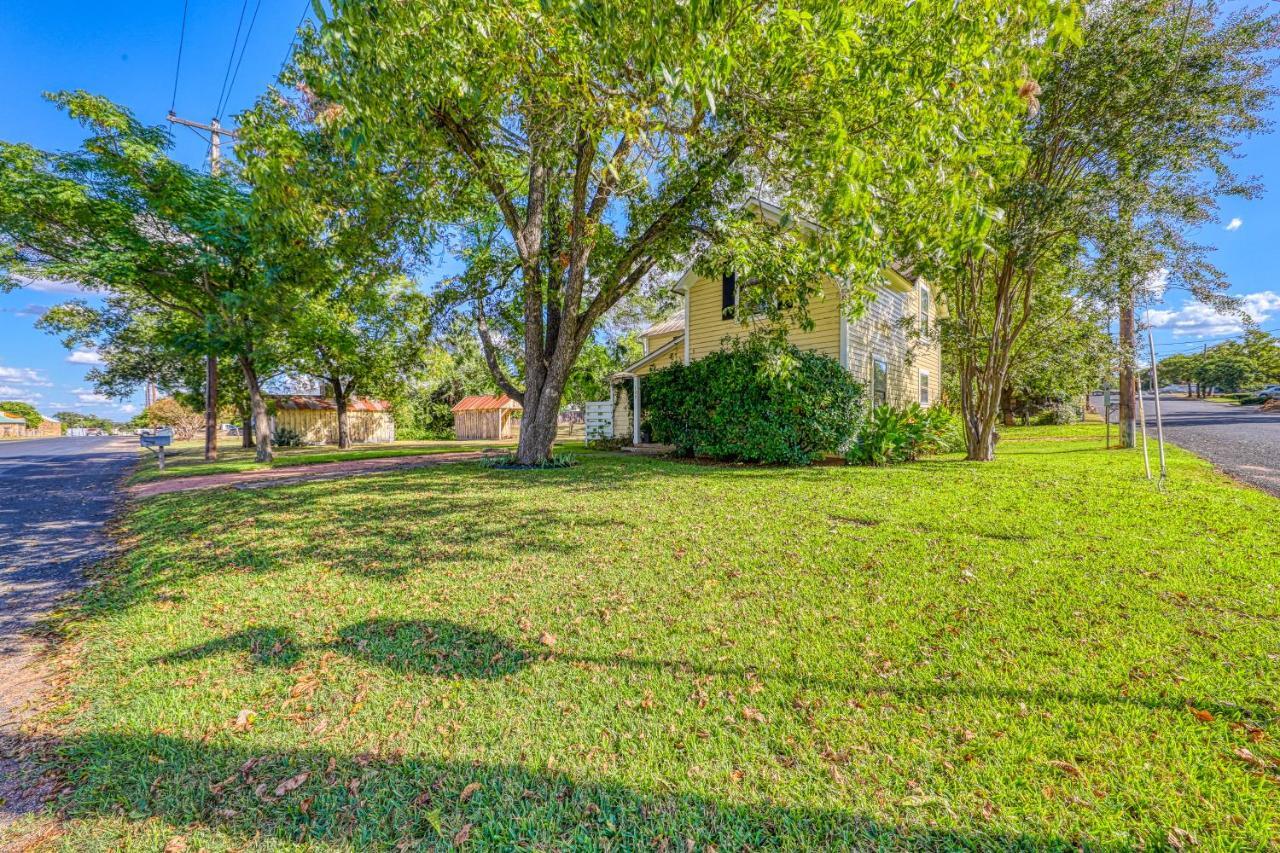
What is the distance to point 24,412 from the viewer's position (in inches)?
1913

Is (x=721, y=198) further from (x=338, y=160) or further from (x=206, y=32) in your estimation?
(x=206, y=32)

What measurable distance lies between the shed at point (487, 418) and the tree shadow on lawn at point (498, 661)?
29.3 m

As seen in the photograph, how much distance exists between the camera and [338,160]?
7.13 metres

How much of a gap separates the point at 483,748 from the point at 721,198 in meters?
9.04

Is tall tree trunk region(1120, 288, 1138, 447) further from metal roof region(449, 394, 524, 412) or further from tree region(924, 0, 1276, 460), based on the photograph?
metal roof region(449, 394, 524, 412)

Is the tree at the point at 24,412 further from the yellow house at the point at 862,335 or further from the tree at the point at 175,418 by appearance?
the yellow house at the point at 862,335

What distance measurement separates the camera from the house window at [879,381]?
12.8 meters

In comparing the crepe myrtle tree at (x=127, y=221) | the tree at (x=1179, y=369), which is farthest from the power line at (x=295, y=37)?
the tree at (x=1179, y=369)

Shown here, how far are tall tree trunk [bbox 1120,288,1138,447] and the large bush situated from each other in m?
5.16

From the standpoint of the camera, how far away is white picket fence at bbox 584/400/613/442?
1750 cm

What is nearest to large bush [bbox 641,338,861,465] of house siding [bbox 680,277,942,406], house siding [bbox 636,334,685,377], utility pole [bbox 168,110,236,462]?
house siding [bbox 680,277,942,406]

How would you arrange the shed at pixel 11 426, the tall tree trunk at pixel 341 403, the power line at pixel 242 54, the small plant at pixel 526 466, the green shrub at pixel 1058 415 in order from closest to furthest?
the power line at pixel 242 54 → the small plant at pixel 526 466 → the tall tree trunk at pixel 341 403 → the green shrub at pixel 1058 415 → the shed at pixel 11 426

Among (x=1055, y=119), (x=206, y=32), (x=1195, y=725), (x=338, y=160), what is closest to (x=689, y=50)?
(x=1195, y=725)

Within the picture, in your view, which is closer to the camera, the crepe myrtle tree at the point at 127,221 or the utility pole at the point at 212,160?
the crepe myrtle tree at the point at 127,221
